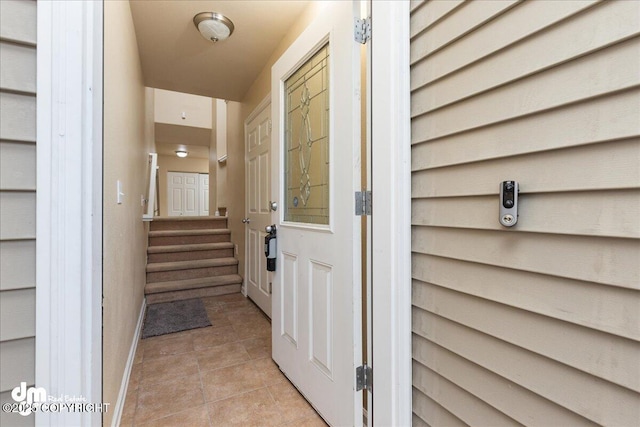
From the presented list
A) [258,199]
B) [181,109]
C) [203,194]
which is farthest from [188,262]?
[203,194]

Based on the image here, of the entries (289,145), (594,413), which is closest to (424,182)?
(594,413)

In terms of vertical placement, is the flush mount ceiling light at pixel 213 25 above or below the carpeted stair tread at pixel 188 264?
above

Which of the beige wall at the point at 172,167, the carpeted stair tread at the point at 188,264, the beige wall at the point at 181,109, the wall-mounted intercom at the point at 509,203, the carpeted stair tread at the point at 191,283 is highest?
the beige wall at the point at 181,109

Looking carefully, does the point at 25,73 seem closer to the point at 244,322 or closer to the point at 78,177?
the point at 78,177

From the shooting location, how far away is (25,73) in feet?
2.37

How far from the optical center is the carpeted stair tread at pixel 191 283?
3192 mm

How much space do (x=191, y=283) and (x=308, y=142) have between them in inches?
102

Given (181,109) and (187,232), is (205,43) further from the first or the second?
(181,109)

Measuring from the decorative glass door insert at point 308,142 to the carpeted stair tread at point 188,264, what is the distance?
87.9 inches

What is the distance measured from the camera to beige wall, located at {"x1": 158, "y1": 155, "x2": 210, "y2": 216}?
8086 mm

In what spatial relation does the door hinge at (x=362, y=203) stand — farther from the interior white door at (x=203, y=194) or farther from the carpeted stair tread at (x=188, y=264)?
the interior white door at (x=203, y=194)

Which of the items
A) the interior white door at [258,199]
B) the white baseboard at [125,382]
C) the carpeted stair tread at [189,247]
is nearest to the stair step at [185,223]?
the carpeted stair tread at [189,247]

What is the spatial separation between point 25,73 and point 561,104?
51.7 inches

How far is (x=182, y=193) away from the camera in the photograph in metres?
8.44
